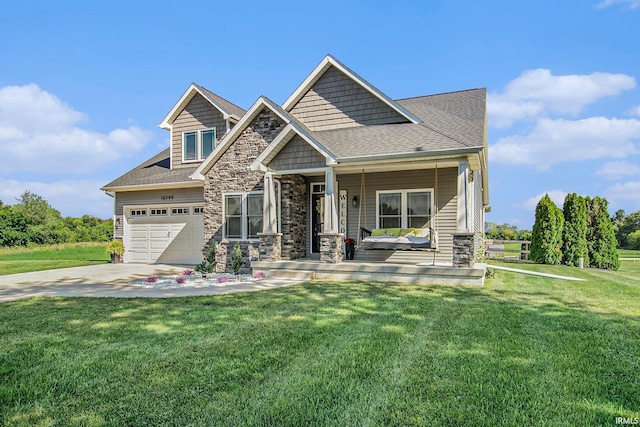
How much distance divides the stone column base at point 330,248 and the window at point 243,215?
2413 mm

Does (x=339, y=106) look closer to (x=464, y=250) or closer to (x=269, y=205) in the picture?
(x=269, y=205)

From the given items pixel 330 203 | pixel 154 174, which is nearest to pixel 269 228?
pixel 330 203

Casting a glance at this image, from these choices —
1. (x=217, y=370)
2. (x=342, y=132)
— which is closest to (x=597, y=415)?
(x=217, y=370)

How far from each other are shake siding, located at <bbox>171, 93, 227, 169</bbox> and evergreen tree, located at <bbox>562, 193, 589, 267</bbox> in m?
14.2

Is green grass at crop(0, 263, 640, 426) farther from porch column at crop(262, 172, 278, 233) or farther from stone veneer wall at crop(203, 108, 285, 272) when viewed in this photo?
stone veneer wall at crop(203, 108, 285, 272)

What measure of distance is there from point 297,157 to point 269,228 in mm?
2123

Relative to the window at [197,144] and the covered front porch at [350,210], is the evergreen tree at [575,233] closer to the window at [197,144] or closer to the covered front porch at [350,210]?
the covered front porch at [350,210]

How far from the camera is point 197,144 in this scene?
14.2 m

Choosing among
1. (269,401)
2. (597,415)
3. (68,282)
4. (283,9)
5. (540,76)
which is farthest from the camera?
(540,76)

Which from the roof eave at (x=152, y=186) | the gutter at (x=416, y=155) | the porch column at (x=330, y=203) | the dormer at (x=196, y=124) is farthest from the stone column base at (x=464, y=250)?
the dormer at (x=196, y=124)

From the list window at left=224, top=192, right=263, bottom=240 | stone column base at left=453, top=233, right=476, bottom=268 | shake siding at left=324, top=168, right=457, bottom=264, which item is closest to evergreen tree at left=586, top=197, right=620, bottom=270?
shake siding at left=324, top=168, right=457, bottom=264

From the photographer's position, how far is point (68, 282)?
8.88 meters

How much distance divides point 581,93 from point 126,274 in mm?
19713

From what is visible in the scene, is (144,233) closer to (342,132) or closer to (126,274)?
(126,274)
